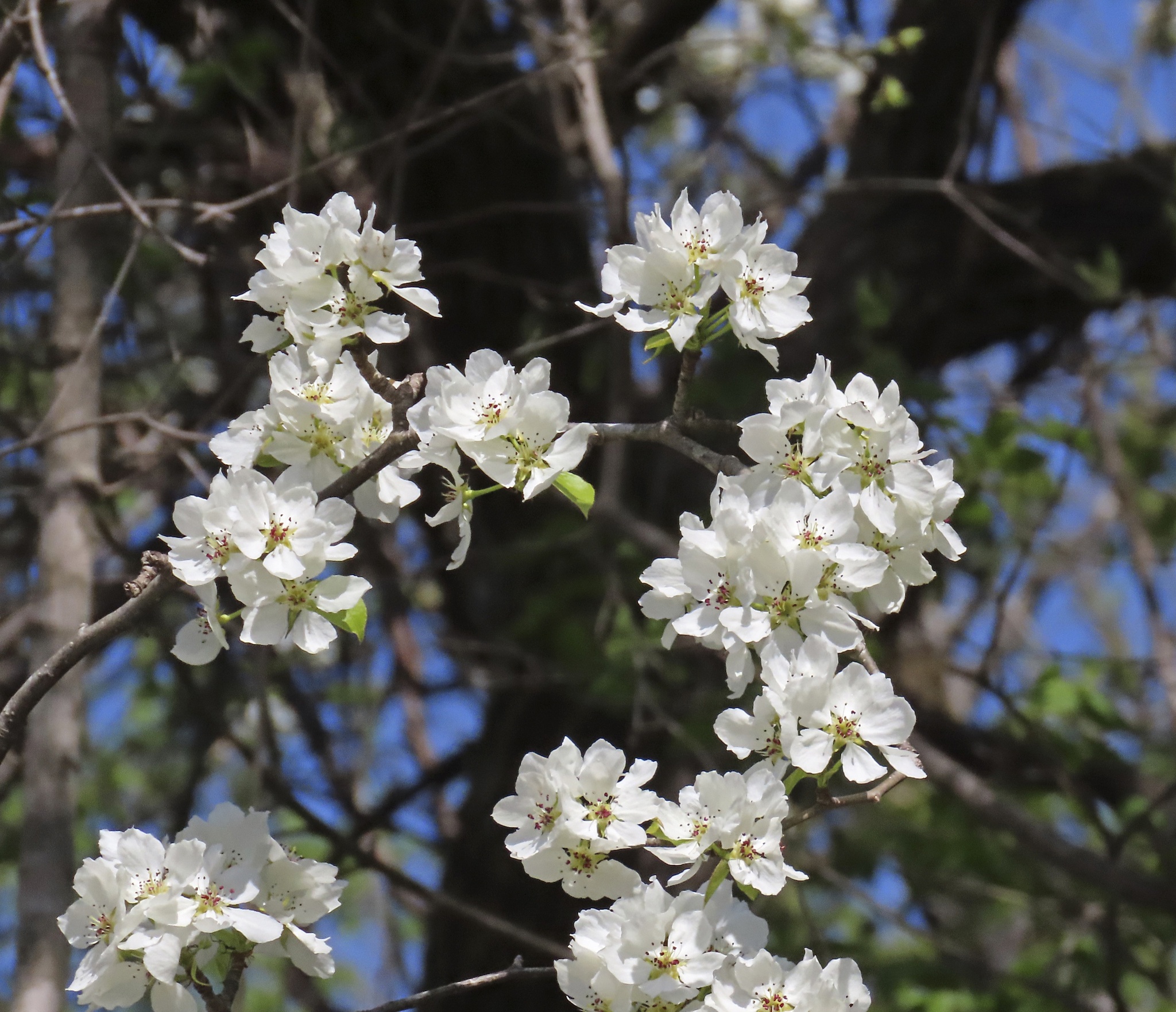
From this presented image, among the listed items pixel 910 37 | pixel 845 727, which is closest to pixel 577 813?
pixel 845 727

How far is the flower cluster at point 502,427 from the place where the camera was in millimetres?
1364

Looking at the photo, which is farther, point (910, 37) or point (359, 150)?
point (910, 37)

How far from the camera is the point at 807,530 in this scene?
4.31ft

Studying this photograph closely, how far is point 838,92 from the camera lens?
4.94 metres

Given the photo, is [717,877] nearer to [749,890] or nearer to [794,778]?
[749,890]

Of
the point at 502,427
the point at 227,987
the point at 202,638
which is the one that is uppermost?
the point at 502,427

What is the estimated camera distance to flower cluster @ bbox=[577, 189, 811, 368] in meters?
1.44

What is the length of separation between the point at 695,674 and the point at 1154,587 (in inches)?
52.1

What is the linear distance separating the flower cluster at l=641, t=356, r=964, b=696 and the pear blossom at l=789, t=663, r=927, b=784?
0.05 meters

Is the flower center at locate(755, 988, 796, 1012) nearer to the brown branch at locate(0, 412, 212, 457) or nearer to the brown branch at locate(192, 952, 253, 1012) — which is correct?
the brown branch at locate(192, 952, 253, 1012)

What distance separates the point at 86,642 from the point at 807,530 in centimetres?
75

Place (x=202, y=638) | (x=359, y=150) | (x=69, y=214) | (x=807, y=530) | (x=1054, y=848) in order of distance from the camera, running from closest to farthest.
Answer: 1. (x=807, y=530)
2. (x=202, y=638)
3. (x=69, y=214)
4. (x=359, y=150)
5. (x=1054, y=848)

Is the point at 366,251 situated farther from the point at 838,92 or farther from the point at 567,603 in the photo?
the point at 838,92

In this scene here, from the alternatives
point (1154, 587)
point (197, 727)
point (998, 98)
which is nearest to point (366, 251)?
point (197, 727)
